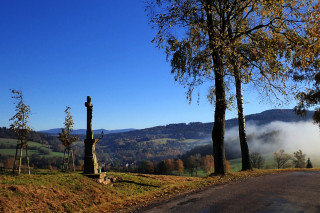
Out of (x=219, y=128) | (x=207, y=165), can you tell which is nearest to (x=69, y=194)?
(x=219, y=128)

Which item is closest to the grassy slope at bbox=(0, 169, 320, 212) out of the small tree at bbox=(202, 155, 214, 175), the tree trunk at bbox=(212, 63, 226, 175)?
the tree trunk at bbox=(212, 63, 226, 175)

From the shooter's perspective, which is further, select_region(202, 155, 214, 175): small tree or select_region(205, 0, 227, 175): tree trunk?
select_region(202, 155, 214, 175): small tree

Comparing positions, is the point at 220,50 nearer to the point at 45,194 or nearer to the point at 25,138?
the point at 45,194

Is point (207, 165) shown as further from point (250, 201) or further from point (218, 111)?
point (250, 201)

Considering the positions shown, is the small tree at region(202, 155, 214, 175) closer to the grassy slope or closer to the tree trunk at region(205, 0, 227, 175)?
the tree trunk at region(205, 0, 227, 175)

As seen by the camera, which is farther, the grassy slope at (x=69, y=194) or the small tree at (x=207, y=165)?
the small tree at (x=207, y=165)

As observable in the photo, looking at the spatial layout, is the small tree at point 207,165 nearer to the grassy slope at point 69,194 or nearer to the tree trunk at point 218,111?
the tree trunk at point 218,111

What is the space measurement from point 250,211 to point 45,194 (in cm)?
964

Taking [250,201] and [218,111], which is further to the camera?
[218,111]

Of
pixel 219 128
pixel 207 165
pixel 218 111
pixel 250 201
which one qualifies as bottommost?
pixel 207 165

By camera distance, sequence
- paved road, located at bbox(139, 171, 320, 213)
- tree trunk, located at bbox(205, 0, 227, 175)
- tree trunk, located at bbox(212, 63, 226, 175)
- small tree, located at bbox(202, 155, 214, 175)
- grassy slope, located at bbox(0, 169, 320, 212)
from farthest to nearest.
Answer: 1. small tree, located at bbox(202, 155, 214, 175)
2. tree trunk, located at bbox(212, 63, 226, 175)
3. tree trunk, located at bbox(205, 0, 227, 175)
4. grassy slope, located at bbox(0, 169, 320, 212)
5. paved road, located at bbox(139, 171, 320, 213)

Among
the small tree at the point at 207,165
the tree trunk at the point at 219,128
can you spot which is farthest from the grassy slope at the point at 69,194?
the small tree at the point at 207,165

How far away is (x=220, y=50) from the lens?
18344 millimetres

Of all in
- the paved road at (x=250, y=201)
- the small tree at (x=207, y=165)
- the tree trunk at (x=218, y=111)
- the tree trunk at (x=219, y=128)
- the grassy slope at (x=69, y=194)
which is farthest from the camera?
the small tree at (x=207, y=165)
